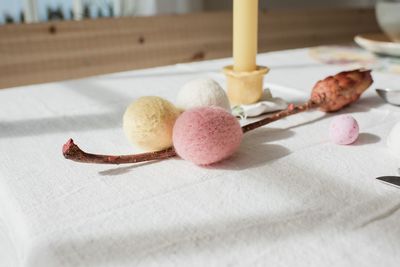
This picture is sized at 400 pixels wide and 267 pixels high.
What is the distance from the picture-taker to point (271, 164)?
428mm

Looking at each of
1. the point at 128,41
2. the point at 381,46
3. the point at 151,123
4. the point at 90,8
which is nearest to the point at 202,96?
the point at 151,123

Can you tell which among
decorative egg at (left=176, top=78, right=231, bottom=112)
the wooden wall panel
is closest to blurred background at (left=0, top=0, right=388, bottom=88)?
the wooden wall panel

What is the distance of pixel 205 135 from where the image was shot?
15.6 inches

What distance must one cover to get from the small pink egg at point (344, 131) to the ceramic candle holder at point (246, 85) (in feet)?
0.48

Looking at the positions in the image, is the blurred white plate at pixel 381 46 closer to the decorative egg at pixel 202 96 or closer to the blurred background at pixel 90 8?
the decorative egg at pixel 202 96

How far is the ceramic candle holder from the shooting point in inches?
23.0

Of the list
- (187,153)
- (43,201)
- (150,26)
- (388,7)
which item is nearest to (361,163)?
(187,153)

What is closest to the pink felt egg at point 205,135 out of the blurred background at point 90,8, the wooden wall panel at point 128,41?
the wooden wall panel at point 128,41

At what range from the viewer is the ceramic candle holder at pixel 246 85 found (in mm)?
584

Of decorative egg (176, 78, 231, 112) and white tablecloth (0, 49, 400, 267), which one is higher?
decorative egg (176, 78, 231, 112)

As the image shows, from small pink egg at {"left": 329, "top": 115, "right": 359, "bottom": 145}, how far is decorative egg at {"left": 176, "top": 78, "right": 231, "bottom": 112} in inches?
5.0

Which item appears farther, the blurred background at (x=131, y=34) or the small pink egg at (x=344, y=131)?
the blurred background at (x=131, y=34)

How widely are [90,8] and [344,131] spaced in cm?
216

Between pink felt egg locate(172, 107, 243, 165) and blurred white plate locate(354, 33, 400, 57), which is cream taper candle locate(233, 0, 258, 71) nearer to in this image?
pink felt egg locate(172, 107, 243, 165)
